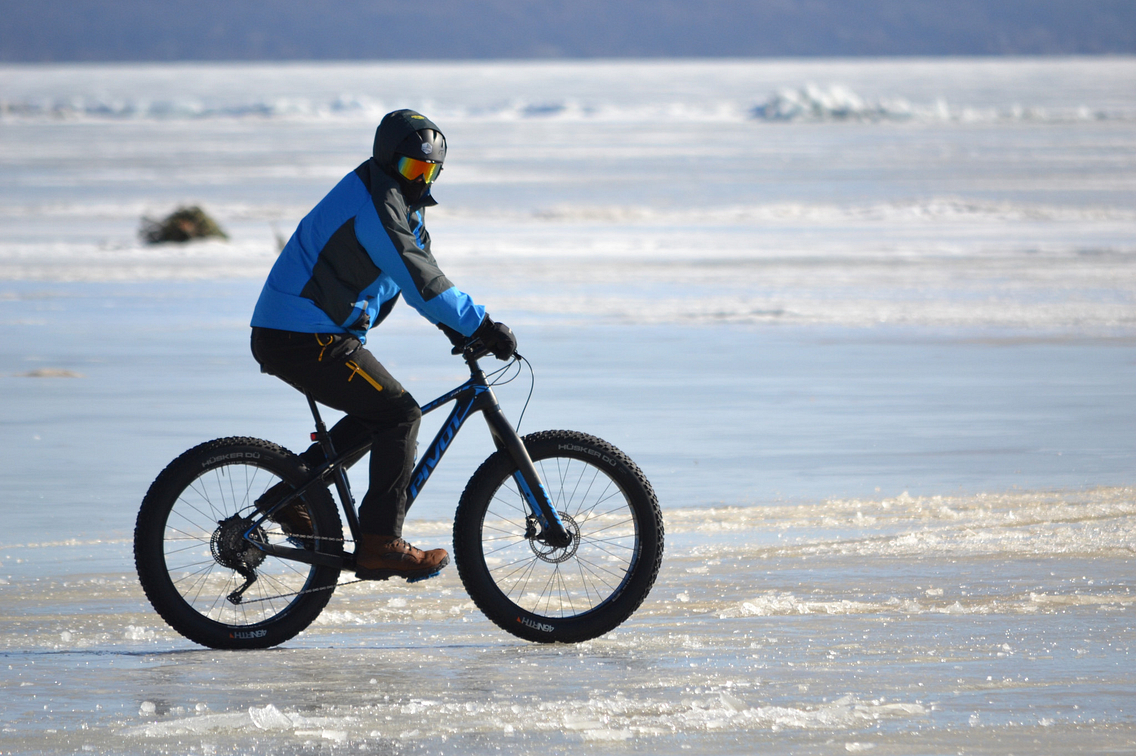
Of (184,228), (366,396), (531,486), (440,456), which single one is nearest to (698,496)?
(531,486)

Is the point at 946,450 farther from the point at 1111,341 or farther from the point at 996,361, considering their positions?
the point at 1111,341

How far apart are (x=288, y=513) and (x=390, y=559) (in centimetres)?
40

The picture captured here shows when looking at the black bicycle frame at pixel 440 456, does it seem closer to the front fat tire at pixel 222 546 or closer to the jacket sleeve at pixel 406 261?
the front fat tire at pixel 222 546

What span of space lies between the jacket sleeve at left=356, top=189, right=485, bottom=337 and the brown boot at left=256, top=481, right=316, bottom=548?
83 centimetres

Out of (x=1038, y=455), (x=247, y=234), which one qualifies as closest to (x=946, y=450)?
(x=1038, y=455)

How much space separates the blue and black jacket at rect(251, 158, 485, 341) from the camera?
4.88m

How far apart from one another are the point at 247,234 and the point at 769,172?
2895 cm

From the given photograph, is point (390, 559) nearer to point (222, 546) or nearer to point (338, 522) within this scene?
point (338, 522)

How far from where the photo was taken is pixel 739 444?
9.09 metres

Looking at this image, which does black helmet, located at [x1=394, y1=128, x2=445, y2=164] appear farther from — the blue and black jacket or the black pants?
the black pants

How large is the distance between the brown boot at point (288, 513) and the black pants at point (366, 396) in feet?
0.71

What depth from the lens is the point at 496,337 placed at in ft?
16.3

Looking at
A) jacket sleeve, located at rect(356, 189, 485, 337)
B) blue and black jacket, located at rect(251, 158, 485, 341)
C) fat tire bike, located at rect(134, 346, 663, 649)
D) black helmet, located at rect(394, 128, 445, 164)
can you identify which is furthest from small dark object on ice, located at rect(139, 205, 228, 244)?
jacket sleeve, located at rect(356, 189, 485, 337)

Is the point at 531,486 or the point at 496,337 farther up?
the point at 496,337
